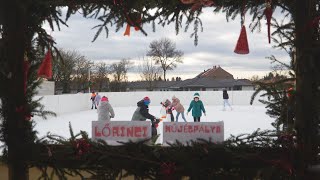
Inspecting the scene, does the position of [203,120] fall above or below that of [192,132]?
below

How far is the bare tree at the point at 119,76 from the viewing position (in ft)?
105

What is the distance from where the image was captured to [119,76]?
32500 mm

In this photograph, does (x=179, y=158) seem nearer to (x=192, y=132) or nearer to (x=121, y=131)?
(x=192, y=132)

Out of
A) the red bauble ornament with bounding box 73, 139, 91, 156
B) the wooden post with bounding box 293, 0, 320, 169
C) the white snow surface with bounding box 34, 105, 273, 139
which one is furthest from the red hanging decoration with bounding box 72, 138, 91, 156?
the white snow surface with bounding box 34, 105, 273, 139

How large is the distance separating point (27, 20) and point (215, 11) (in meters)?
1.14

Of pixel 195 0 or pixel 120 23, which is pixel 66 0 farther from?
pixel 195 0

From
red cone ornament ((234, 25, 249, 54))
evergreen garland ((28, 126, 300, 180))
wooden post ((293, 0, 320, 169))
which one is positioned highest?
red cone ornament ((234, 25, 249, 54))

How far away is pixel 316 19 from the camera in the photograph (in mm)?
1976

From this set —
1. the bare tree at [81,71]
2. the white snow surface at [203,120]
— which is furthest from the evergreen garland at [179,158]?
the bare tree at [81,71]

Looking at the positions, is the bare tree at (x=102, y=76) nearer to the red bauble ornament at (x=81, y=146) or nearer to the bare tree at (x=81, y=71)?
the bare tree at (x=81, y=71)

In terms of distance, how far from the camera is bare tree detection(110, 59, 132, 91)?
1261 inches

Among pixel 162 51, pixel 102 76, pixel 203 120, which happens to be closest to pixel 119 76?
pixel 102 76

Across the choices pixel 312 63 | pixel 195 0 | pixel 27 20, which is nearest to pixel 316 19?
pixel 312 63

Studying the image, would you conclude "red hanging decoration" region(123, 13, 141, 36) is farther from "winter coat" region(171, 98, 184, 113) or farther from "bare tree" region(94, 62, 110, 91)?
"bare tree" region(94, 62, 110, 91)
